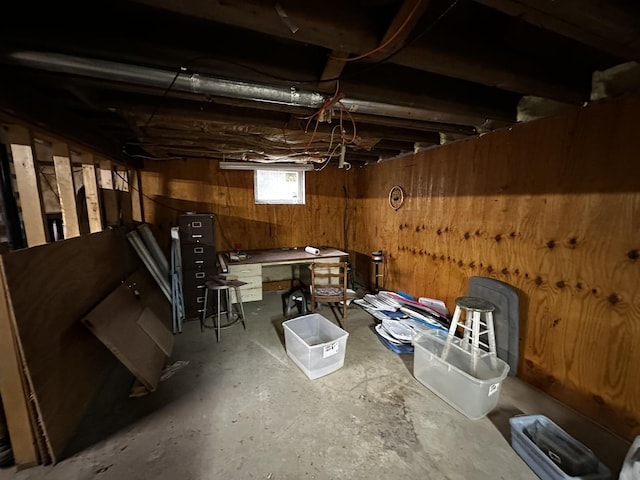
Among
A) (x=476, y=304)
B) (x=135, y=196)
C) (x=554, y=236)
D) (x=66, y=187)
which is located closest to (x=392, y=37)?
(x=554, y=236)

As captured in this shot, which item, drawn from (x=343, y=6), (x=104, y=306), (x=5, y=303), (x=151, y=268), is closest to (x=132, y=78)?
(x=343, y=6)

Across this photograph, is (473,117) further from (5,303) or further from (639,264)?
(5,303)

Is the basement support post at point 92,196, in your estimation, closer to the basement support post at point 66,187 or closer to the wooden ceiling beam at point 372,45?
the basement support post at point 66,187

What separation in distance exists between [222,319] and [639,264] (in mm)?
3592

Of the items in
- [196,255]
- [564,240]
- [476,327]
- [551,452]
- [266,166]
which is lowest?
[551,452]

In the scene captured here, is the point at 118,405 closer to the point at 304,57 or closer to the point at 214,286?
the point at 214,286

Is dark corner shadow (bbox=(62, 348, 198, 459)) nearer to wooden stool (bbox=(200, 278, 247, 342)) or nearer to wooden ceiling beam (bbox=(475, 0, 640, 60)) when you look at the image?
wooden stool (bbox=(200, 278, 247, 342))

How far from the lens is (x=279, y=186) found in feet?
14.0

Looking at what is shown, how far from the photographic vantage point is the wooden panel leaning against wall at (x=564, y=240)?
→ 158cm

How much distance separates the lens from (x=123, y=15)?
3.89 ft

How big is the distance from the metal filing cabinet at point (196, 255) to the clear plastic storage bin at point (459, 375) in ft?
7.92

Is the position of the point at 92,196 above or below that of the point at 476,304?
above

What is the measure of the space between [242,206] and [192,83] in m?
2.72

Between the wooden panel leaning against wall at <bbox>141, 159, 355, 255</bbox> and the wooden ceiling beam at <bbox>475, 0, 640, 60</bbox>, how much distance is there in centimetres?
350
